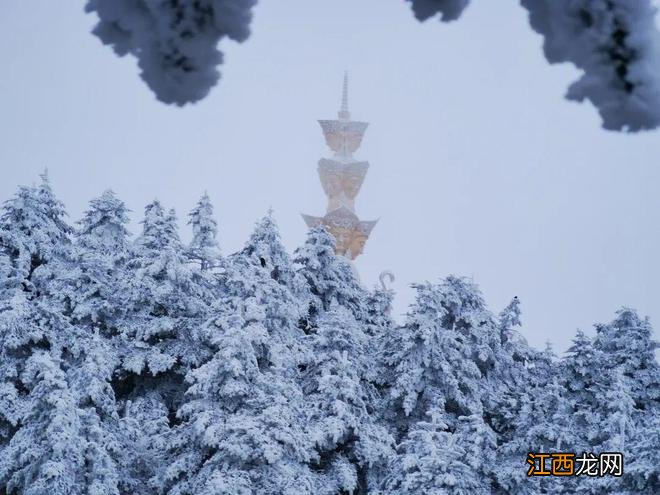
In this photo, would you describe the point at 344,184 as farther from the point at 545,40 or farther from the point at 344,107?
the point at 545,40

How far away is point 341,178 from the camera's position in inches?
2945

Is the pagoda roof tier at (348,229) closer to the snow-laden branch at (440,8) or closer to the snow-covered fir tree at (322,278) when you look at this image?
the snow-covered fir tree at (322,278)

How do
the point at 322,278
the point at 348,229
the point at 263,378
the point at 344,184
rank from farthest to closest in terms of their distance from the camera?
the point at 344,184 < the point at 348,229 < the point at 322,278 < the point at 263,378

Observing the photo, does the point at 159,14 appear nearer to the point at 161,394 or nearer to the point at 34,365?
the point at 34,365

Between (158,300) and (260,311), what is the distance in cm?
510

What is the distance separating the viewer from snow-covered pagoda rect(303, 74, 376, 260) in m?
72.8

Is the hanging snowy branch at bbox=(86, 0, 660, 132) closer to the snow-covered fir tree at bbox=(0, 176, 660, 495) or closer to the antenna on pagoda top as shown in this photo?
the snow-covered fir tree at bbox=(0, 176, 660, 495)

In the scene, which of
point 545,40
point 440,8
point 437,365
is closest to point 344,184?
point 437,365

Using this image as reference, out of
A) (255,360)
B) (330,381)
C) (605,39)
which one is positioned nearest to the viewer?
(605,39)

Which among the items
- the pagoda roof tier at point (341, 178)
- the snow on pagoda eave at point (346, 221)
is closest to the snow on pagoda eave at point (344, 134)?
the pagoda roof tier at point (341, 178)

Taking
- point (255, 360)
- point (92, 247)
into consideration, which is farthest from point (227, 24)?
point (92, 247)

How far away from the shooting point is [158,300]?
111 feet

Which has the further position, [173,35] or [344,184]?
[344,184]

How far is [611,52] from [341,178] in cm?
6538
